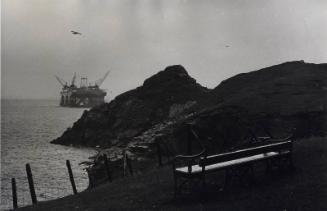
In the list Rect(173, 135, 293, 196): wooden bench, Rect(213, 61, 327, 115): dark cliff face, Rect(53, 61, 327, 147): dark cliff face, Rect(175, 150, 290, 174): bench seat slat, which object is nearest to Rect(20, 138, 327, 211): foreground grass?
Rect(173, 135, 293, 196): wooden bench

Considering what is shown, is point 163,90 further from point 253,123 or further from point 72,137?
point 253,123

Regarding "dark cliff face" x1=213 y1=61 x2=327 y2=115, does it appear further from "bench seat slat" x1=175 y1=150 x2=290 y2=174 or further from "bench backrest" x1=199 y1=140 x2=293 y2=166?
"bench seat slat" x1=175 y1=150 x2=290 y2=174

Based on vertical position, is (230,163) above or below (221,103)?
below

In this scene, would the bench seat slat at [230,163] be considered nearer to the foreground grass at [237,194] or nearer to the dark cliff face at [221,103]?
the foreground grass at [237,194]

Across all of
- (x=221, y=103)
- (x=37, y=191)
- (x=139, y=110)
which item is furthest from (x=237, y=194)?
(x=139, y=110)

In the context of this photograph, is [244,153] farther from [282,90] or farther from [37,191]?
[37,191]

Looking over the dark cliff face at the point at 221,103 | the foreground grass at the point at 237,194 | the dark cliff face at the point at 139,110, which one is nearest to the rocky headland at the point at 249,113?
the dark cliff face at the point at 221,103
